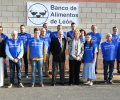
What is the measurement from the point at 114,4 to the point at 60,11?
215 centimetres

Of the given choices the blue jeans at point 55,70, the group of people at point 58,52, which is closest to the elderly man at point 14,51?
the group of people at point 58,52

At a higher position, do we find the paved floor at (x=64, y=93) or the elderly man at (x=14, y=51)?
the elderly man at (x=14, y=51)

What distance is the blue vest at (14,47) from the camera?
41.2 ft

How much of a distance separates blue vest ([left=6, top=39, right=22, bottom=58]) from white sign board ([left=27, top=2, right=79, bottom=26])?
2735mm

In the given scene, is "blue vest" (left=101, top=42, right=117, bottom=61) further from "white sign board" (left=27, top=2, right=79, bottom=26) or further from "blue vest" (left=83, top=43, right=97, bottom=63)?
"white sign board" (left=27, top=2, right=79, bottom=26)

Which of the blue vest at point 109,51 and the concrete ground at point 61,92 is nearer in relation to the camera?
the concrete ground at point 61,92

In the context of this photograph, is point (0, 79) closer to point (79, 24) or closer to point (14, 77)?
point (14, 77)

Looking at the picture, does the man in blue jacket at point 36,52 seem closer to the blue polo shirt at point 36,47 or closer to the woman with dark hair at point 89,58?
the blue polo shirt at point 36,47

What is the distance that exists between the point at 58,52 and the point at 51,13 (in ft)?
9.24

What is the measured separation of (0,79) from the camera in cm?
1259

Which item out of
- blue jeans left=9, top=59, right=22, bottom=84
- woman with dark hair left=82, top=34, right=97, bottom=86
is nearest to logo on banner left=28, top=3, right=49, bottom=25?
woman with dark hair left=82, top=34, right=97, bottom=86

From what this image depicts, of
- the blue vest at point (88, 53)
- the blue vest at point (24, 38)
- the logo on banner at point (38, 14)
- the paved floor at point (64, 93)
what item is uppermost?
the logo on banner at point (38, 14)

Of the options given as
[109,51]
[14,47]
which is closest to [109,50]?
[109,51]

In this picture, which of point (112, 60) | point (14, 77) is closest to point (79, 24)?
point (112, 60)
